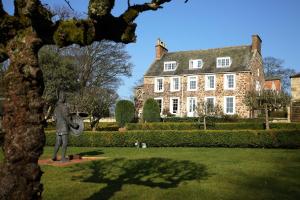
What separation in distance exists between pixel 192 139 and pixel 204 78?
26.4 meters

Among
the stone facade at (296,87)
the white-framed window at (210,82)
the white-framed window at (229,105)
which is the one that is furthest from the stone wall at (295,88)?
the white-framed window at (210,82)

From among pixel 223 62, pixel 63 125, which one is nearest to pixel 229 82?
pixel 223 62

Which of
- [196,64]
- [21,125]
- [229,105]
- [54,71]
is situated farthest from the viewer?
[196,64]

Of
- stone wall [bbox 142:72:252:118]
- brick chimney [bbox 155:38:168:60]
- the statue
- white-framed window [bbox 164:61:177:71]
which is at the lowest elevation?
the statue

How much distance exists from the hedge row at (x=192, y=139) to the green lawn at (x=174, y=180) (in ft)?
21.0

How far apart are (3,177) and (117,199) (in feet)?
9.49

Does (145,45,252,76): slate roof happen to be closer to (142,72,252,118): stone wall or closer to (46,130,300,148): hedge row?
(142,72,252,118): stone wall

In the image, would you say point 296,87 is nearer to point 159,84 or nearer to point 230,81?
point 230,81

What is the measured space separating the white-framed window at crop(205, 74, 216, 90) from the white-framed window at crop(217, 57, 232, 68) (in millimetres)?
1632

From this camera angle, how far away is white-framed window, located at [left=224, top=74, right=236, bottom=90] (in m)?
44.4

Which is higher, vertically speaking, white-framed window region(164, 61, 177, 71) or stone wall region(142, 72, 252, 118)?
white-framed window region(164, 61, 177, 71)

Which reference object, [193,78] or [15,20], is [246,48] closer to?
[193,78]

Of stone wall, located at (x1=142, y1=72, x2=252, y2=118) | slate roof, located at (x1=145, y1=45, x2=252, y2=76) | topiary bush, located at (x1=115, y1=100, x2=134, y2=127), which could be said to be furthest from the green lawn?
slate roof, located at (x1=145, y1=45, x2=252, y2=76)

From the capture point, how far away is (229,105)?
44.4 meters
